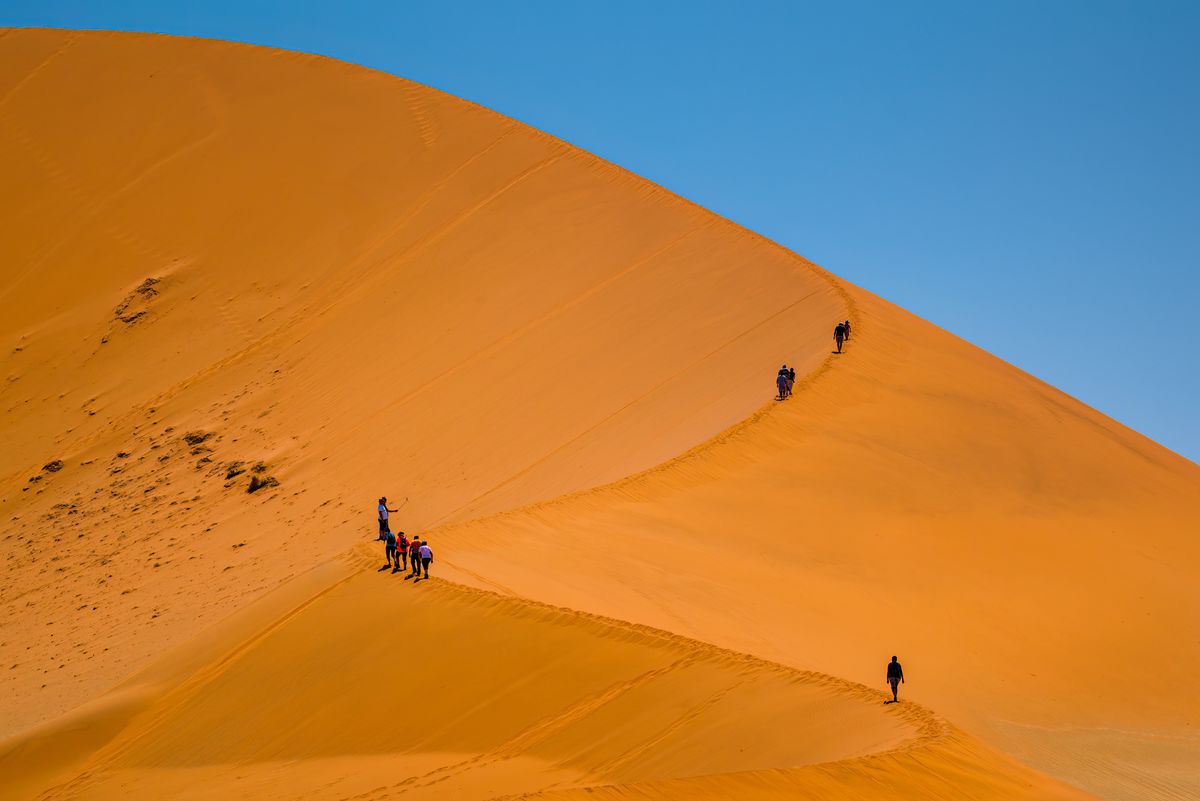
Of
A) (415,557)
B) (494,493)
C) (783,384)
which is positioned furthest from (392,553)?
(783,384)

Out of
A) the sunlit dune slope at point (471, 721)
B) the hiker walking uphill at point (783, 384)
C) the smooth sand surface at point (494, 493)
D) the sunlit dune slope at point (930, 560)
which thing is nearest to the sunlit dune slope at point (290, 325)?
the smooth sand surface at point (494, 493)

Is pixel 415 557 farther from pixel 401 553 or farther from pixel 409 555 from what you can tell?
pixel 409 555

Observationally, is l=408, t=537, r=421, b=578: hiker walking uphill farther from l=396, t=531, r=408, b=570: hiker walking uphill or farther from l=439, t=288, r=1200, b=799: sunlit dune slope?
l=439, t=288, r=1200, b=799: sunlit dune slope

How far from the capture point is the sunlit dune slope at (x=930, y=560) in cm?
1389

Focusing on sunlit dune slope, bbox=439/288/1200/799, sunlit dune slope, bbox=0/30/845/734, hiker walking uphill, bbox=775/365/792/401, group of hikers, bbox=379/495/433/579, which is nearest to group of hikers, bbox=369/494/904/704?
group of hikers, bbox=379/495/433/579

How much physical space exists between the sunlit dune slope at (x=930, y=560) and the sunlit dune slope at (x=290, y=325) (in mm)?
1850

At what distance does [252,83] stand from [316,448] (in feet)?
57.9

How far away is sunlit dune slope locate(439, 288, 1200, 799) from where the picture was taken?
13891mm

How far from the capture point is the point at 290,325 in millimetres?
28500

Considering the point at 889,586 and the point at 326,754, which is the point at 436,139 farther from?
the point at 326,754

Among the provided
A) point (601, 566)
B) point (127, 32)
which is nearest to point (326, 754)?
point (601, 566)

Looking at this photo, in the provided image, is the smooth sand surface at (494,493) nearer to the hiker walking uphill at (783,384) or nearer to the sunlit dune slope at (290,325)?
the sunlit dune slope at (290,325)

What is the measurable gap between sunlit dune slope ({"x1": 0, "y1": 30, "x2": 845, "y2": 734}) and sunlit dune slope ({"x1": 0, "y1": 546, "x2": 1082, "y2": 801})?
2.91 m

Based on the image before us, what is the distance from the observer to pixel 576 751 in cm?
1140
